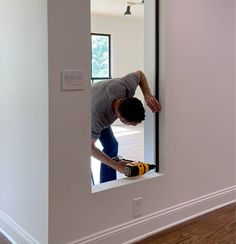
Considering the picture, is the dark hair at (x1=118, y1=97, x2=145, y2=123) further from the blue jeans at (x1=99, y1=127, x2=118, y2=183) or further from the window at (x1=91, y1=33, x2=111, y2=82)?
the window at (x1=91, y1=33, x2=111, y2=82)

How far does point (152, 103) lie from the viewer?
8.63ft

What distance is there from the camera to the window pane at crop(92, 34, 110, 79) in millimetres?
7996

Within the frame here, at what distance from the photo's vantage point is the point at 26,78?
2238 millimetres

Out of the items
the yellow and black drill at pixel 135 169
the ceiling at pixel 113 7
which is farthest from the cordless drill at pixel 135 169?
the ceiling at pixel 113 7

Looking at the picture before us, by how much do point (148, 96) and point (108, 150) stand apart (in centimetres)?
57

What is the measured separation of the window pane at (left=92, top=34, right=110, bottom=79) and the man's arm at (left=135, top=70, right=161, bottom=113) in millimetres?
5341

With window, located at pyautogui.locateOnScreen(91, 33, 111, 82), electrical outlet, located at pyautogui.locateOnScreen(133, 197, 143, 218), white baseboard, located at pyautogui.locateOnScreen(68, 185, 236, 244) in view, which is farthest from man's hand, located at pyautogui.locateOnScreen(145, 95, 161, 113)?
window, located at pyautogui.locateOnScreen(91, 33, 111, 82)

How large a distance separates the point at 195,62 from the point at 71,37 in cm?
113

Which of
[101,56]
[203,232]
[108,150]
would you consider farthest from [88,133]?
[101,56]

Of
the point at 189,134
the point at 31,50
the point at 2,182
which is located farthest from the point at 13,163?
the point at 189,134

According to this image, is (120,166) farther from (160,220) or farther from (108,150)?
(160,220)

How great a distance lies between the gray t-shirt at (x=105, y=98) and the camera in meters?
2.58

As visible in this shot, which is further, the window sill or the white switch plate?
the window sill

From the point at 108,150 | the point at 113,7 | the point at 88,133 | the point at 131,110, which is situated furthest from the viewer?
the point at 113,7
